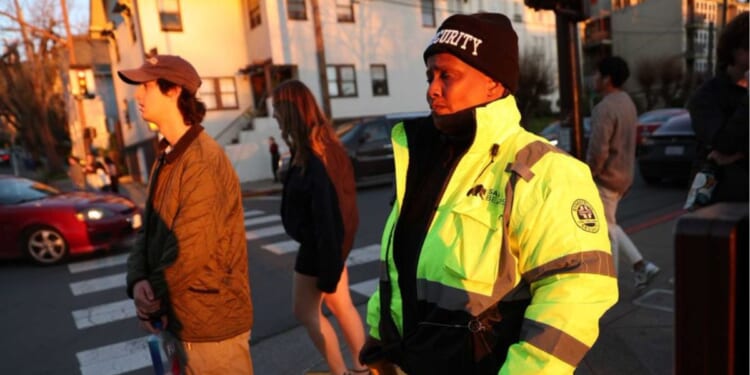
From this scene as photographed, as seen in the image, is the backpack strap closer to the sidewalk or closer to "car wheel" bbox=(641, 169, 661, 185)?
the sidewalk

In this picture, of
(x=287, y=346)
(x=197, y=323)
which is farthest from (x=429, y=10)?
(x=197, y=323)

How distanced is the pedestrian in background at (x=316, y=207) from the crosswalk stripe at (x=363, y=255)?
3.35 meters

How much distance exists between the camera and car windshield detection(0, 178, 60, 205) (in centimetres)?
798

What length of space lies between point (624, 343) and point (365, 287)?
2.82 meters

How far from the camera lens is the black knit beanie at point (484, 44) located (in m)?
1.52

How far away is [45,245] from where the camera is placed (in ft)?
25.3

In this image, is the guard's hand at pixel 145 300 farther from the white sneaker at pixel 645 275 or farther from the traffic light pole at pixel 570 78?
the white sneaker at pixel 645 275

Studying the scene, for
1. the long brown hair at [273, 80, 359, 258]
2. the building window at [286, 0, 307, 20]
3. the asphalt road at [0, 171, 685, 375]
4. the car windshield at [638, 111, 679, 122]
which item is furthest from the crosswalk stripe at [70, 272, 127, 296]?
the building window at [286, 0, 307, 20]

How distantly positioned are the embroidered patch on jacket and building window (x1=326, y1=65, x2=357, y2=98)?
21.2 meters

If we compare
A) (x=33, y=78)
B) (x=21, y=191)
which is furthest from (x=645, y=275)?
(x=33, y=78)

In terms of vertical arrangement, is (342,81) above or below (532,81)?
above

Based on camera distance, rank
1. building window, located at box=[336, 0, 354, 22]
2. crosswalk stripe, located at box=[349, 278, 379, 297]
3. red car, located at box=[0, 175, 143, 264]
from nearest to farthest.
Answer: crosswalk stripe, located at box=[349, 278, 379, 297] → red car, located at box=[0, 175, 143, 264] → building window, located at box=[336, 0, 354, 22]

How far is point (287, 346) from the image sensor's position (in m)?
4.34

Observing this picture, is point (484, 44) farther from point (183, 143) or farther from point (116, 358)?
point (116, 358)
